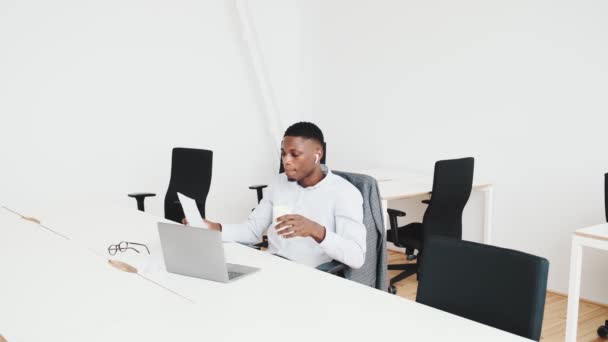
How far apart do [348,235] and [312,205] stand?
245 mm

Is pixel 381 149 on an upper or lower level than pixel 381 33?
lower

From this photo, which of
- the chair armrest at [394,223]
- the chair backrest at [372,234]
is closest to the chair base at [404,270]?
the chair armrest at [394,223]

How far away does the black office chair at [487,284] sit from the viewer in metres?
1.39

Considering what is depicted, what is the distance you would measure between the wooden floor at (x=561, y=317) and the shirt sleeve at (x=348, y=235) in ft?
5.29

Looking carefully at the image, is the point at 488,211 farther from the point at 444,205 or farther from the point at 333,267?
the point at 333,267

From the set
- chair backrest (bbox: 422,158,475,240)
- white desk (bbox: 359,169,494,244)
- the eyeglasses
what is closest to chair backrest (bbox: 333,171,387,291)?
the eyeglasses

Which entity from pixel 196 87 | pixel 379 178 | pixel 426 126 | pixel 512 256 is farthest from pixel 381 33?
pixel 512 256

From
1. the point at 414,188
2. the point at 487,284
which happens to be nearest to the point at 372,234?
the point at 487,284

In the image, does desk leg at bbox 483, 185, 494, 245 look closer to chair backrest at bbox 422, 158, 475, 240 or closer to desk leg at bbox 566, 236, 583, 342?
chair backrest at bbox 422, 158, 475, 240

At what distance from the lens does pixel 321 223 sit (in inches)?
89.4

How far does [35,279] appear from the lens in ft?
5.87

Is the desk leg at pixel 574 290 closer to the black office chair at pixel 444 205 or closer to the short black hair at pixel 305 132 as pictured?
the black office chair at pixel 444 205

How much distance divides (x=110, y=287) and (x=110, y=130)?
2937mm

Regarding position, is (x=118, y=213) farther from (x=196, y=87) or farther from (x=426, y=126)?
(x=426, y=126)
